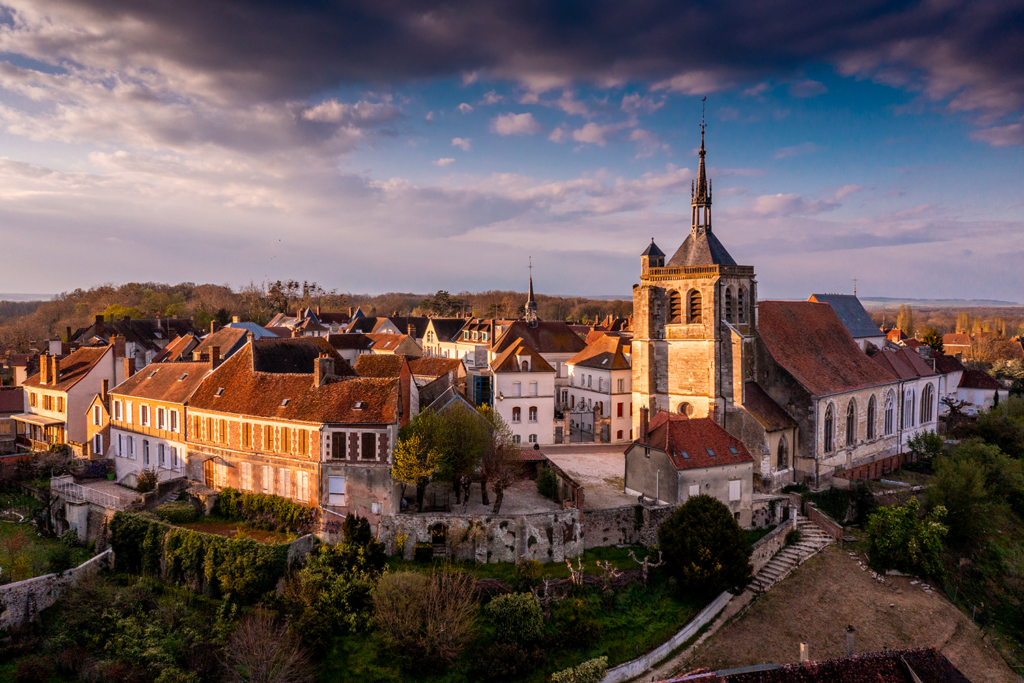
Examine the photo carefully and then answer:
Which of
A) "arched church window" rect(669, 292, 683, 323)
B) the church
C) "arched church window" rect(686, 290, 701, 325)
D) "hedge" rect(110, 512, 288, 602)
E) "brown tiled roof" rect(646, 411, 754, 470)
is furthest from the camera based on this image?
"arched church window" rect(669, 292, 683, 323)

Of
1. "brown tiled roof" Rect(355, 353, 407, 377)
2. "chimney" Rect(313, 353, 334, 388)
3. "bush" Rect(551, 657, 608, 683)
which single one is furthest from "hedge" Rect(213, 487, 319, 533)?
"bush" Rect(551, 657, 608, 683)

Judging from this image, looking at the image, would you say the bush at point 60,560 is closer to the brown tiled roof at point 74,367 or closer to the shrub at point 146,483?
the shrub at point 146,483

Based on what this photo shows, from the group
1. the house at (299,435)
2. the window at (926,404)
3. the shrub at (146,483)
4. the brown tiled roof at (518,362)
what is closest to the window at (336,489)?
the house at (299,435)

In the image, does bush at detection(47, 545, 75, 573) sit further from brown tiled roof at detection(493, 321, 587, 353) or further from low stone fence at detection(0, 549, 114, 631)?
brown tiled roof at detection(493, 321, 587, 353)

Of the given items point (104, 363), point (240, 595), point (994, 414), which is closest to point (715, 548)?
point (240, 595)

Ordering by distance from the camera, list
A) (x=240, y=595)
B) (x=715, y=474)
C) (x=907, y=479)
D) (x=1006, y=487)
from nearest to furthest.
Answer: (x=240, y=595), (x=715, y=474), (x=1006, y=487), (x=907, y=479)

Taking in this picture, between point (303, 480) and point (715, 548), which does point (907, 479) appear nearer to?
point (715, 548)
